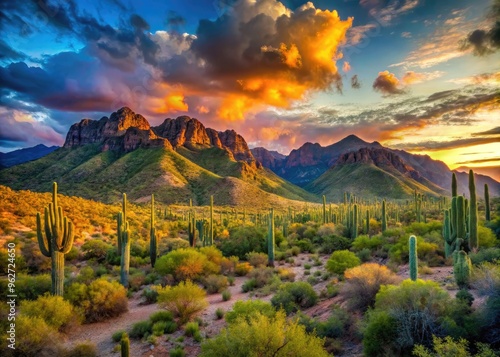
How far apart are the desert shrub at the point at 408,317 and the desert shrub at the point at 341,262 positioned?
28.4 ft

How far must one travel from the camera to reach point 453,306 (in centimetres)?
829

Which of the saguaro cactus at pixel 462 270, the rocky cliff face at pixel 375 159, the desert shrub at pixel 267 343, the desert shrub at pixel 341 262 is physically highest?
the rocky cliff face at pixel 375 159

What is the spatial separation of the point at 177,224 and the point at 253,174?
75.3m

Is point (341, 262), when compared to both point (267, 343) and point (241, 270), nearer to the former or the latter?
point (241, 270)

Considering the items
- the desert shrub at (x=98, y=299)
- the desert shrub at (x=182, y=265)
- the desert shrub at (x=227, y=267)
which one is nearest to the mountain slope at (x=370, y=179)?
the desert shrub at (x=227, y=267)

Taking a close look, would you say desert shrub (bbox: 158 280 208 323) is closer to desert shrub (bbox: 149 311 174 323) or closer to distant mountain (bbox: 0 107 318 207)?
desert shrub (bbox: 149 311 174 323)

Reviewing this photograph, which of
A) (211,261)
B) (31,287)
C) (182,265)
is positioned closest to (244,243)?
(211,261)

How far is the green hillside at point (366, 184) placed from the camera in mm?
109500

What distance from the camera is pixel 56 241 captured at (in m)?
13.2

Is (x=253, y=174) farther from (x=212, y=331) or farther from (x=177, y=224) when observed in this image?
(x=212, y=331)

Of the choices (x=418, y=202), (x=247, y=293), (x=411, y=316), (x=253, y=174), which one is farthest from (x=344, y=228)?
(x=253, y=174)

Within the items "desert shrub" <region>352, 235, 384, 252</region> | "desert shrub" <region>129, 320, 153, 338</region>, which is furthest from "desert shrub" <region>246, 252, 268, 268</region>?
"desert shrub" <region>129, 320, 153, 338</region>

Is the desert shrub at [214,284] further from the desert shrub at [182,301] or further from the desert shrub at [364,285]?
the desert shrub at [364,285]

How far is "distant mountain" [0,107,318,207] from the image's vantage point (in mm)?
84625
